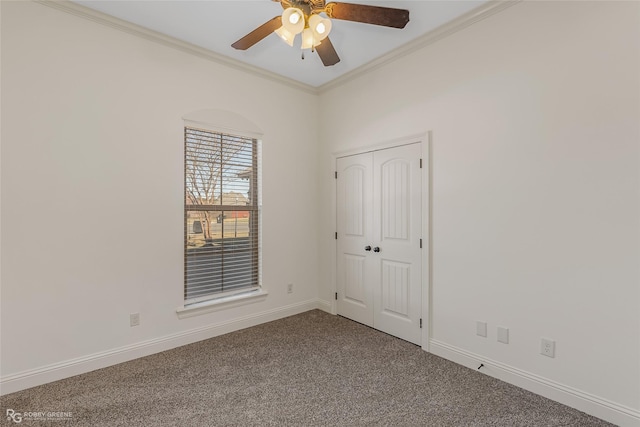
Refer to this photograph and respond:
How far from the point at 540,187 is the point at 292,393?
2.31m

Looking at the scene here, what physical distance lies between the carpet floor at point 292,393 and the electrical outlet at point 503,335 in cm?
31

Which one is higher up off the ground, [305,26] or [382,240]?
[305,26]

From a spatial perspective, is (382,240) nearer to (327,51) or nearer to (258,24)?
(327,51)

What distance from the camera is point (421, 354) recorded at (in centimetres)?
276

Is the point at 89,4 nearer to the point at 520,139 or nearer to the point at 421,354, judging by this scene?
the point at 520,139

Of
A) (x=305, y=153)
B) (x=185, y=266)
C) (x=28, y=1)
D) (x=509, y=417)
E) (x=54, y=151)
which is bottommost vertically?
(x=509, y=417)

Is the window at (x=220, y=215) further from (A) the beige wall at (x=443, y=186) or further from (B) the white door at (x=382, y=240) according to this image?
(B) the white door at (x=382, y=240)

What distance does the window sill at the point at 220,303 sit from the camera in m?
3.00

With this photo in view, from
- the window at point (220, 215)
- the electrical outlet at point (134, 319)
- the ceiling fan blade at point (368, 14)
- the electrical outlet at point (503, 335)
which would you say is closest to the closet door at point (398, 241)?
the electrical outlet at point (503, 335)

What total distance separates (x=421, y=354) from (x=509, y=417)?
2.92 feet

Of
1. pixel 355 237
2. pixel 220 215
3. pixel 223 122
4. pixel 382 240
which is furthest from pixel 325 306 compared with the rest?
pixel 223 122

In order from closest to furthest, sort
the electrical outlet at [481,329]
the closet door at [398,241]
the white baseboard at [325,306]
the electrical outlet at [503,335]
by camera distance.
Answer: the electrical outlet at [503,335] → the electrical outlet at [481,329] → the closet door at [398,241] → the white baseboard at [325,306]

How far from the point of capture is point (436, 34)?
8.95ft

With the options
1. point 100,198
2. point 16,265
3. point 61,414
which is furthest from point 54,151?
point 61,414
